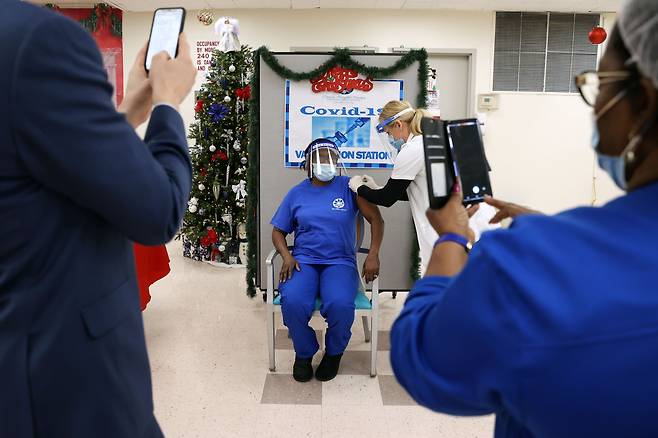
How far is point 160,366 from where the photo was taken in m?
2.69

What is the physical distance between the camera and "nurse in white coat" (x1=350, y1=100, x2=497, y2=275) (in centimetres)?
251

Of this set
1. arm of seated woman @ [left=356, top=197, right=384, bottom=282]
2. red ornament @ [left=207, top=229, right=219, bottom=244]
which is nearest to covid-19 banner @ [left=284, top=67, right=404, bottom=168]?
arm of seated woman @ [left=356, top=197, right=384, bottom=282]

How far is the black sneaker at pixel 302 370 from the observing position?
2574 millimetres

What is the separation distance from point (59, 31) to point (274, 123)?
8.90ft

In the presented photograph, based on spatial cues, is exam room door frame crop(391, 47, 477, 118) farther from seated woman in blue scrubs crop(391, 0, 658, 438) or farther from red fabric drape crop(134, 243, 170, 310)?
seated woman in blue scrubs crop(391, 0, 658, 438)

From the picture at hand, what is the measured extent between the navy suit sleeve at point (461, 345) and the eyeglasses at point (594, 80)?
10.8 inches

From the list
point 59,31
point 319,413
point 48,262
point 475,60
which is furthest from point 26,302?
point 475,60

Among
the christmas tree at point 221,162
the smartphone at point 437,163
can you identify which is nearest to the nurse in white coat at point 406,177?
the smartphone at point 437,163

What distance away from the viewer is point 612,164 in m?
0.62

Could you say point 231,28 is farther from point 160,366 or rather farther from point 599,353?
point 599,353

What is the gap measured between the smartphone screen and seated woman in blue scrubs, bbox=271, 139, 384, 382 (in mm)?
1754

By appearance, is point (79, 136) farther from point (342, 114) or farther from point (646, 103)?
point (342, 114)

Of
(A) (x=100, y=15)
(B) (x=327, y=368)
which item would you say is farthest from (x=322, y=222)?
(A) (x=100, y=15)

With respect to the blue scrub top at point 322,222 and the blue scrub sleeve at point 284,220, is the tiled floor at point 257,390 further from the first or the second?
the blue scrub sleeve at point 284,220
